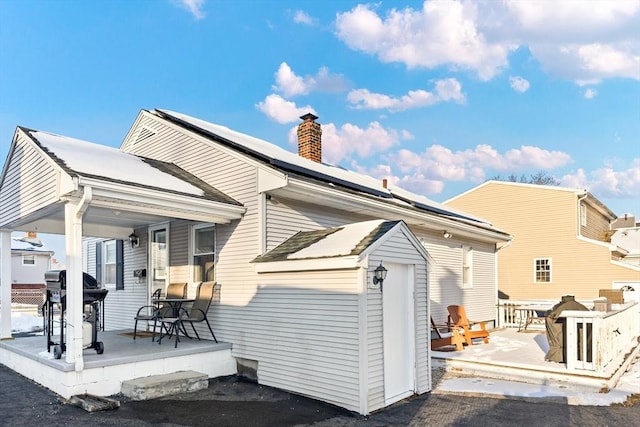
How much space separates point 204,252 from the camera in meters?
8.08

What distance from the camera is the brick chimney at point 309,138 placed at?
11.6 m

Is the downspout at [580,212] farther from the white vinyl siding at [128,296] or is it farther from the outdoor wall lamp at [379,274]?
the white vinyl siding at [128,296]

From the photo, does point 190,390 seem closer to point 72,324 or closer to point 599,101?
point 72,324

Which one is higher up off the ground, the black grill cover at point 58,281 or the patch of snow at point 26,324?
the black grill cover at point 58,281

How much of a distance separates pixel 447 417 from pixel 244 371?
3.14m

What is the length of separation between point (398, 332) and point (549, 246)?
13062 millimetres

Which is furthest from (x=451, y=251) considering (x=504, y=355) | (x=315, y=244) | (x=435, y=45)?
(x=315, y=244)

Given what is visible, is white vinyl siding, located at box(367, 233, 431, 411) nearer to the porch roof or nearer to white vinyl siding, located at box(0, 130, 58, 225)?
the porch roof

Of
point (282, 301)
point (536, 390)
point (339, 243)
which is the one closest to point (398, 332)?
point (339, 243)

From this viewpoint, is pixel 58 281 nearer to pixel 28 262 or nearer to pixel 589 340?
pixel 589 340

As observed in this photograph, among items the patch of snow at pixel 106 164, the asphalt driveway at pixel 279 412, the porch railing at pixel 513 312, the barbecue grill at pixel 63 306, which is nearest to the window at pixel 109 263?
the patch of snow at pixel 106 164

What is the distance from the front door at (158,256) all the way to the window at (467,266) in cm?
845

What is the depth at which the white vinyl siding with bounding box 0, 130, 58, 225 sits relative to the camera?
244 inches

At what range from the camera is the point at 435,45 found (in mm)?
14195
